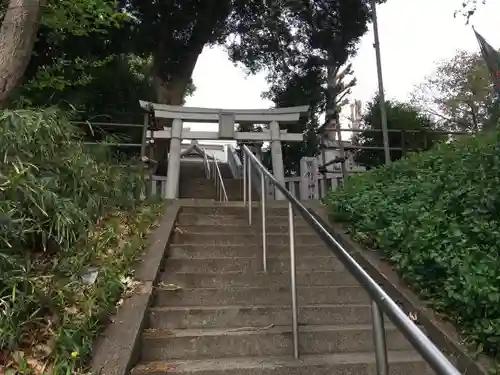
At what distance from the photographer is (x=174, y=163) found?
7.44 m

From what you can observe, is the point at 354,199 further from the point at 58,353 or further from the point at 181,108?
the point at 181,108

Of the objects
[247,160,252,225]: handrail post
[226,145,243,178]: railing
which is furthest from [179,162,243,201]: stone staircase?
[247,160,252,225]: handrail post

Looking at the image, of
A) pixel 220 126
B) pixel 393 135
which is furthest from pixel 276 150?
pixel 393 135

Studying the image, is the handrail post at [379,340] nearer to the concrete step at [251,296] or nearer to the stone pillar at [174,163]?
the concrete step at [251,296]

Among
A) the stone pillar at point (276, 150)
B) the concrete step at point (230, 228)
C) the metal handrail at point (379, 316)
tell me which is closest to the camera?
the metal handrail at point (379, 316)

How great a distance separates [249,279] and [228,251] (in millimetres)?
495

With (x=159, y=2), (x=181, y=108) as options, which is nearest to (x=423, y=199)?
(x=181, y=108)

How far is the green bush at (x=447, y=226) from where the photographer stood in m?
2.53

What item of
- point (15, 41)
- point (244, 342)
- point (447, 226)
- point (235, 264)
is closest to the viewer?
point (244, 342)

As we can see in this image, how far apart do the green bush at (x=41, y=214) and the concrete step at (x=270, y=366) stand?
621mm

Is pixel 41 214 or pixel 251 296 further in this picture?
pixel 251 296

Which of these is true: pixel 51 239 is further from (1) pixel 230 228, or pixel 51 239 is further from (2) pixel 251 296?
(1) pixel 230 228

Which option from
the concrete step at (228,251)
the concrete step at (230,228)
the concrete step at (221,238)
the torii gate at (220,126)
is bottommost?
the concrete step at (228,251)

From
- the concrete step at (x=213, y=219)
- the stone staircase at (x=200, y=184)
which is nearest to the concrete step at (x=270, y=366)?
the concrete step at (x=213, y=219)
